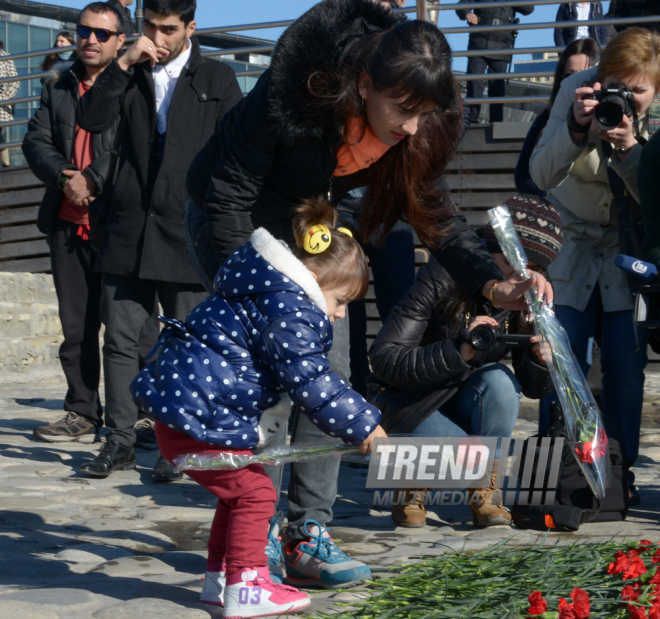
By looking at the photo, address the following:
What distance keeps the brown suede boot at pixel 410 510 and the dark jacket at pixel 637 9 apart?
5.16 m

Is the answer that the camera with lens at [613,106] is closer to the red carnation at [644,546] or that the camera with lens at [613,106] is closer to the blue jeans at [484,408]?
the blue jeans at [484,408]

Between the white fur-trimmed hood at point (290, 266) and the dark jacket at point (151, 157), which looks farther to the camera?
the dark jacket at point (151, 157)

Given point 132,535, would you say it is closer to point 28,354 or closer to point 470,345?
point 470,345

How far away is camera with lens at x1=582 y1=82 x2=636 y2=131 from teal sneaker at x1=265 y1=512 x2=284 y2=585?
6.06 ft

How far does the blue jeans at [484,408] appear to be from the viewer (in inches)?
131

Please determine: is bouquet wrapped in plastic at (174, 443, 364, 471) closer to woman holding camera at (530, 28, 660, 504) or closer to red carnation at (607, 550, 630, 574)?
red carnation at (607, 550, 630, 574)

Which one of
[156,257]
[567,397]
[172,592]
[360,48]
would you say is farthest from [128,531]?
[360,48]

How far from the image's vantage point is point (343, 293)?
2334mm

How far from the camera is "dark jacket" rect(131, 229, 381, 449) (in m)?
2.14

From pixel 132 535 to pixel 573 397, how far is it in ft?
4.97

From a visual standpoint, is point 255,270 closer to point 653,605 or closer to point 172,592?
point 172,592

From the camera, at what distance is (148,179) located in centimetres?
404

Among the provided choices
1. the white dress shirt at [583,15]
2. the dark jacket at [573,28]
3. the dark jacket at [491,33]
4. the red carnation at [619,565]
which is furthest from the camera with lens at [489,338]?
the white dress shirt at [583,15]

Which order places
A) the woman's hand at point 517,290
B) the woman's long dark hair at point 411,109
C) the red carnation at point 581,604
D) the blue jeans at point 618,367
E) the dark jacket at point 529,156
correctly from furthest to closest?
the dark jacket at point 529,156, the blue jeans at point 618,367, the woman's hand at point 517,290, the woman's long dark hair at point 411,109, the red carnation at point 581,604
